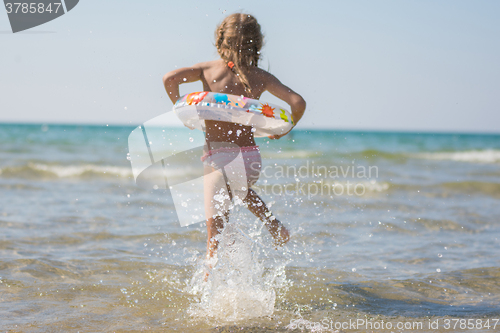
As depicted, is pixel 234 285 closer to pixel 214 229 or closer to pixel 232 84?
pixel 214 229

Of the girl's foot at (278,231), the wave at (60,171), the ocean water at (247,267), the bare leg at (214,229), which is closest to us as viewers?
the ocean water at (247,267)

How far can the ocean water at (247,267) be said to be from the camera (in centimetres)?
256

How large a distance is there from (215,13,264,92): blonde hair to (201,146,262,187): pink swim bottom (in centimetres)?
41

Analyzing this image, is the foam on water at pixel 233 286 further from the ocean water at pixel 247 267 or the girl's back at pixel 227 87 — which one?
the girl's back at pixel 227 87

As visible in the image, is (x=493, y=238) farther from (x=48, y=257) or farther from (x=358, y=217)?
(x=48, y=257)

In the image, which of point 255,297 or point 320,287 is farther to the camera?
point 320,287

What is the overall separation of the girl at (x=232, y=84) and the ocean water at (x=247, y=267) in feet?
0.97

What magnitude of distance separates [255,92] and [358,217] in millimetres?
3234

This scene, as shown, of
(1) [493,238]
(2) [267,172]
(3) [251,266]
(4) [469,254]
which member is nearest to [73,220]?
(3) [251,266]

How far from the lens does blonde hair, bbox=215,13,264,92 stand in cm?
275

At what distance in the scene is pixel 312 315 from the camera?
8.61ft

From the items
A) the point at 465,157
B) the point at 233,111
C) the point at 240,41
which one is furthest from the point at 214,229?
the point at 465,157

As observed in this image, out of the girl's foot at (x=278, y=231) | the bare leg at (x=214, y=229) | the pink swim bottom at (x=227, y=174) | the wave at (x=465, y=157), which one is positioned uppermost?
the pink swim bottom at (x=227, y=174)

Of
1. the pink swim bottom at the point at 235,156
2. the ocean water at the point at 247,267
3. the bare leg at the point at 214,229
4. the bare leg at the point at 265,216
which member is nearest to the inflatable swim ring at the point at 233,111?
the pink swim bottom at the point at 235,156
